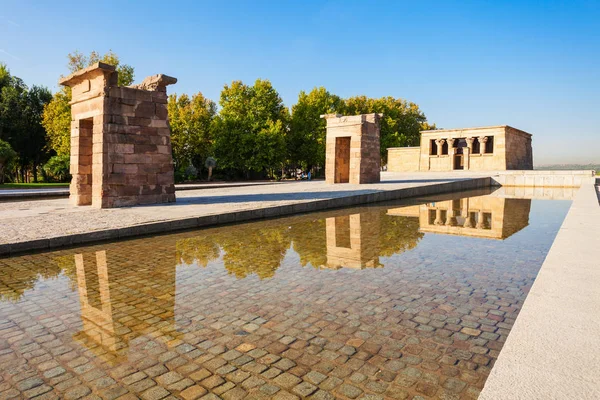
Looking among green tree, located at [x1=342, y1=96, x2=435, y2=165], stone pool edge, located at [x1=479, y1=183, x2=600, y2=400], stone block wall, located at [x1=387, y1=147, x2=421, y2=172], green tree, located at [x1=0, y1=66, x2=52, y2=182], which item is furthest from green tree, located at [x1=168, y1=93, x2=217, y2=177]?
stone pool edge, located at [x1=479, y1=183, x2=600, y2=400]

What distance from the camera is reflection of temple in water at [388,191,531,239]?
26.6 feet

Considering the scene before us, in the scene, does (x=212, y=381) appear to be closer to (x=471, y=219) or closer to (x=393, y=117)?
(x=471, y=219)

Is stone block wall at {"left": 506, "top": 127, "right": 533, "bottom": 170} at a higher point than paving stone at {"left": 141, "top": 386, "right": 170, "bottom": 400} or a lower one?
higher

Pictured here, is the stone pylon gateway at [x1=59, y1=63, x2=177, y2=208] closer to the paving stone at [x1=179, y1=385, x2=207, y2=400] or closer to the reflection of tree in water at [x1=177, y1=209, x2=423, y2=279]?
the reflection of tree in water at [x1=177, y1=209, x2=423, y2=279]

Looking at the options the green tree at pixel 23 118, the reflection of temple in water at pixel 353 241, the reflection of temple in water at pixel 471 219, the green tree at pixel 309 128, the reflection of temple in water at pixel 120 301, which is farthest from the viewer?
the green tree at pixel 309 128

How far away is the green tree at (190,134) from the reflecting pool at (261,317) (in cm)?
3367

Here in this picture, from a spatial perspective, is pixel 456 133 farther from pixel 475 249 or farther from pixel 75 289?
pixel 75 289

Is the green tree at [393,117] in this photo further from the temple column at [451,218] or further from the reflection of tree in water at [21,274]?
the reflection of tree in water at [21,274]

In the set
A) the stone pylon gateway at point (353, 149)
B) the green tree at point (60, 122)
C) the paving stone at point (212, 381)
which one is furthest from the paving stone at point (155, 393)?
the green tree at point (60, 122)

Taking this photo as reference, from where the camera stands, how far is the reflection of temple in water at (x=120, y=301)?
316 cm

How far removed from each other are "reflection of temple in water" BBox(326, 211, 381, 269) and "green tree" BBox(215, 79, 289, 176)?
90.8ft

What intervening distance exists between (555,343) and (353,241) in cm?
472

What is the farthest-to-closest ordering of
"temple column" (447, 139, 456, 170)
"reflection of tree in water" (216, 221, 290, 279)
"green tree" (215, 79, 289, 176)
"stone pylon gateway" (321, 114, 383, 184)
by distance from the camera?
"temple column" (447, 139, 456, 170) < "green tree" (215, 79, 289, 176) < "stone pylon gateway" (321, 114, 383, 184) < "reflection of tree in water" (216, 221, 290, 279)

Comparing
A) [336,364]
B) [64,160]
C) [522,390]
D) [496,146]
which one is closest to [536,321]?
[522,390]
